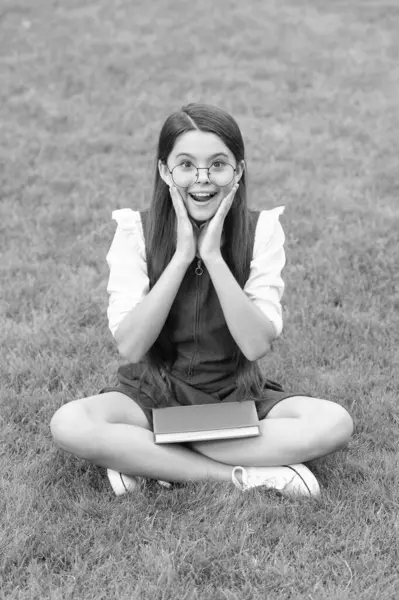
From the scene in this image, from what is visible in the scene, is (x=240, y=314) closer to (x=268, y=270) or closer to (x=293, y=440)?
(x=268, y=270)

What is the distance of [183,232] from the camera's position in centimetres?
292

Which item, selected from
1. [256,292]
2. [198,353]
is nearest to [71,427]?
[198,353]

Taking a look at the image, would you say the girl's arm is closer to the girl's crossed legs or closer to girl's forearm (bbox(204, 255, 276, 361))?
girl's forearm (bbox(204, 255, 276, 361))

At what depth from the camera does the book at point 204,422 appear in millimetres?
2947

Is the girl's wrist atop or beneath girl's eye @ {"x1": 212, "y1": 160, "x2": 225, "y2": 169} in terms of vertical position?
beneath

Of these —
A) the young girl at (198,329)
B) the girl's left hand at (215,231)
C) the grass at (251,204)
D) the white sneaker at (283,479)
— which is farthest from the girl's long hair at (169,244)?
the grass at (251,204)

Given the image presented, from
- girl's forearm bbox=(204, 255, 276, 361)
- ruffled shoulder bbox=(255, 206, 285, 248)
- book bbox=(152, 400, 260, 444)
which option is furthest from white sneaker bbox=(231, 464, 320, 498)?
ruffled shoulder bbox=(255, 206, 285, 248)

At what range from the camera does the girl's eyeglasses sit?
2914 millimetres

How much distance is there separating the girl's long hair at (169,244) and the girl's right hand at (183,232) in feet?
0.39

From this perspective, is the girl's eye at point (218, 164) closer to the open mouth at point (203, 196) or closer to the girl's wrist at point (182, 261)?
the open mouth at point (203, 196)

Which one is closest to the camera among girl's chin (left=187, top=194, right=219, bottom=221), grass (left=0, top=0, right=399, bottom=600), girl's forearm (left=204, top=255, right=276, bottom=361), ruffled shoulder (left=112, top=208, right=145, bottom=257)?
grass (left=0, top=0, right=399, bottom=600)

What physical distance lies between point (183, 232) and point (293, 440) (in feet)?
2.71

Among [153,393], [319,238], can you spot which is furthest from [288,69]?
[153,393]

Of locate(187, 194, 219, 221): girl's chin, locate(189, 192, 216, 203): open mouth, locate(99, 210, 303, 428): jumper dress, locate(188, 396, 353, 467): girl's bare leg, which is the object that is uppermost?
locate(189, 192, 216, 203): open mouth
